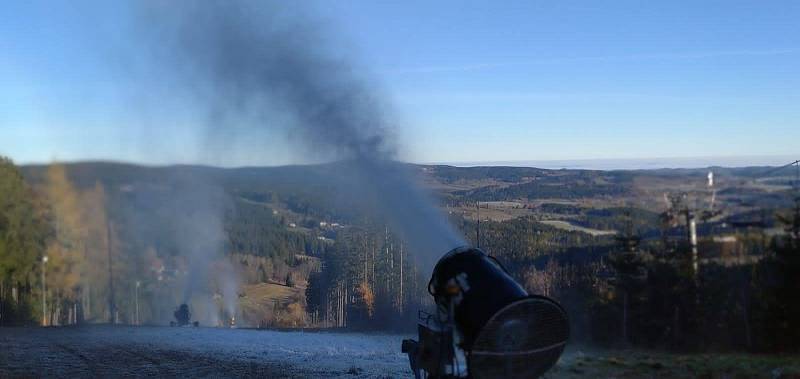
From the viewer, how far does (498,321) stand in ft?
28.1

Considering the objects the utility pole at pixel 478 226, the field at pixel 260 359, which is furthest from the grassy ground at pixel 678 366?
the utility pole at pixel 478 226

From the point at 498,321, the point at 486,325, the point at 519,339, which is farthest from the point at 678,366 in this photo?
the point at 486,325

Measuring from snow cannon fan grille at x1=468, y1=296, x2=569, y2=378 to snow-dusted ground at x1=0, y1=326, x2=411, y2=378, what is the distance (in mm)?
5016

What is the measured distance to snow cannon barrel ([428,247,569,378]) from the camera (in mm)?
8578

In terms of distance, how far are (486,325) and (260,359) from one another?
883 cm

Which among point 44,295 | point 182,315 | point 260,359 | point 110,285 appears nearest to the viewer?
point 260,359

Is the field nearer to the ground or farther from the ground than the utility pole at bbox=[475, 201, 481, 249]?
nearer to the ground

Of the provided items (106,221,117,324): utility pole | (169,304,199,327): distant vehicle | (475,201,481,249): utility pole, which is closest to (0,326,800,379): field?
(475,201,481,249): utility pole

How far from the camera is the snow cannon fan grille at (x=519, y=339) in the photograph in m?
8.58

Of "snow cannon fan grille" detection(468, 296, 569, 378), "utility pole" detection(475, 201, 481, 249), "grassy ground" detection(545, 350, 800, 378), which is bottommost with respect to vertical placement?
"grassy ground" detection(545, 350, 800, 378)

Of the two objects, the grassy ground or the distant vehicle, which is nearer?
the grassy ground

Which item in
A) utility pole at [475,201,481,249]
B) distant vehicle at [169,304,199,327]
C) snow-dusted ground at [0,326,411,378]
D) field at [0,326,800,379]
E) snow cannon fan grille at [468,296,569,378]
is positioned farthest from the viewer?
distant vehicle at [169,304,199,327]

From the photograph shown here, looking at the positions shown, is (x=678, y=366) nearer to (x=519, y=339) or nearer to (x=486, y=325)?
(x=519, y=339)

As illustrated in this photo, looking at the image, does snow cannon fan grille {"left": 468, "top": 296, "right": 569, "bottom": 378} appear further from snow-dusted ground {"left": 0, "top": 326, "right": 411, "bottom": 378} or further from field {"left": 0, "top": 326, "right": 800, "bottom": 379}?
snow-dusted ground {"left": 0, "top": 326, "right": 411, "bottom": 378}
